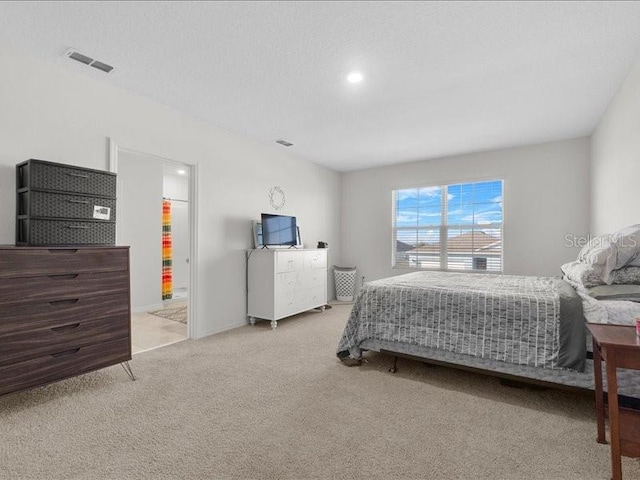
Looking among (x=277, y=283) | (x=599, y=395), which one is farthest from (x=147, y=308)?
(x=599, y=395)

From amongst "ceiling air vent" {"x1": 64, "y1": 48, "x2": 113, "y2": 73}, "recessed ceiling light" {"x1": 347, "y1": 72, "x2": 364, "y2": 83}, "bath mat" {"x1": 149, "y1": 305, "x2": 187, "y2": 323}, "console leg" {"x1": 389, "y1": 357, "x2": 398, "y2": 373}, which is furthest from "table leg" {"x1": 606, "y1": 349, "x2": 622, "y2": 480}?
"bath mat" {"x1": 149, "y1": 305, "x2": 187, "y2": 323}

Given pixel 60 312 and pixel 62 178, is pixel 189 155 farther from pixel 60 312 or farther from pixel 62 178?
pixel 60 312

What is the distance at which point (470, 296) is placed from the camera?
2.37 meters

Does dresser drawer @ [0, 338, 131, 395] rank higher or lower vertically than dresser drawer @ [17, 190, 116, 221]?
lower

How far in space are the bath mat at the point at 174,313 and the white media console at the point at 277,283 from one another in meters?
1.06

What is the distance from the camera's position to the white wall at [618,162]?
2531 millimetres

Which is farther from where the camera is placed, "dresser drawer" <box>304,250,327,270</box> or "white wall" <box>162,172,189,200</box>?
"white wall" <box>162,172,189,200</box>

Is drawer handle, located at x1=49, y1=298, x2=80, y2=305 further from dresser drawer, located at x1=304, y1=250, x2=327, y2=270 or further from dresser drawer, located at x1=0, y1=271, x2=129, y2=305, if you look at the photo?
dresser drawer, located at x1=304, y1=250, x2=327, y2=270

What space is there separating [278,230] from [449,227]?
9.05ft

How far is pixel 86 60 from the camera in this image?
96.5 inches

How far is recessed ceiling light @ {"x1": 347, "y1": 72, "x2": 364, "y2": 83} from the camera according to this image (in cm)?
261

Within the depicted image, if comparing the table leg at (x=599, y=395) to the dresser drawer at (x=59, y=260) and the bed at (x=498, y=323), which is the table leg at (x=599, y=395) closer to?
the bed at (x=498, y=323)

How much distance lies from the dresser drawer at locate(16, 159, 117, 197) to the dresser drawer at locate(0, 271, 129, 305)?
608 mm

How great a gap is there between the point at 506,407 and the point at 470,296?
72cm
